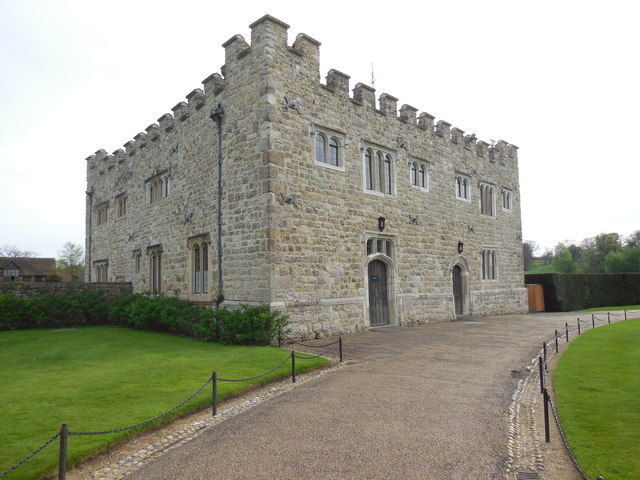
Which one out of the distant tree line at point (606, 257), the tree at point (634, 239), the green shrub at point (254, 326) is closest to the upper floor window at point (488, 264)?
the green shrub at point (254, 326)

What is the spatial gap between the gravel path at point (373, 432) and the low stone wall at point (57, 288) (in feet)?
45.8

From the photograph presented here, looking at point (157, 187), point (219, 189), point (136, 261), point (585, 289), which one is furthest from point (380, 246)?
point (585, 289)

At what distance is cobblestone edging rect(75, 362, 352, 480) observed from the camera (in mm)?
4719

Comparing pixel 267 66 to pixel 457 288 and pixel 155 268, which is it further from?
pixel 457 288

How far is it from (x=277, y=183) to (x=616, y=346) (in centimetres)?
1006

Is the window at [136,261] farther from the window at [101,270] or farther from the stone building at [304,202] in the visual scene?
the window at [101,270]

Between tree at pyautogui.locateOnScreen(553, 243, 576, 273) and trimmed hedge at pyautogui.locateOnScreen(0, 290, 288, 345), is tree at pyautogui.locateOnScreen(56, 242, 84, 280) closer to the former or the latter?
trimmed hedge at pyautogui.locateOnScreen(0, 290, 288, 345)

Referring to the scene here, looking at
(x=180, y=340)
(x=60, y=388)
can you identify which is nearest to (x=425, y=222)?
(x=180, y=340)

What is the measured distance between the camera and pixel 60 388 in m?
7.32

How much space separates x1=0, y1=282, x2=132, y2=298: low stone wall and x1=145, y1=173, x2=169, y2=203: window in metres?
4.22

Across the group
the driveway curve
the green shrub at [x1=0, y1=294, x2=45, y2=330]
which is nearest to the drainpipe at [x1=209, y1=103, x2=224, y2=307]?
the driveway curve

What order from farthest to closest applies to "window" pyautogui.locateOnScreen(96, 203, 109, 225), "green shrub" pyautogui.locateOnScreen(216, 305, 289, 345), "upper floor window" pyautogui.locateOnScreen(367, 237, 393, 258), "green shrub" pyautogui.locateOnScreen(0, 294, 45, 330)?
"window" pyautogui.locateOnScreen(96, 203, 109, 225) → "green shrub" pyautogui.locateOnScreen(0, 294, 45, 330) → "upper floor window" pyautogui.locateOnScreen(367, 237, 393, 258) → "green shrub" pyautogui.locateOnScreen(216, 305, 289, 345)

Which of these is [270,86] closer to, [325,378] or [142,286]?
[325,378]

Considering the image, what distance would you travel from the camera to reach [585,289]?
95.3ft
